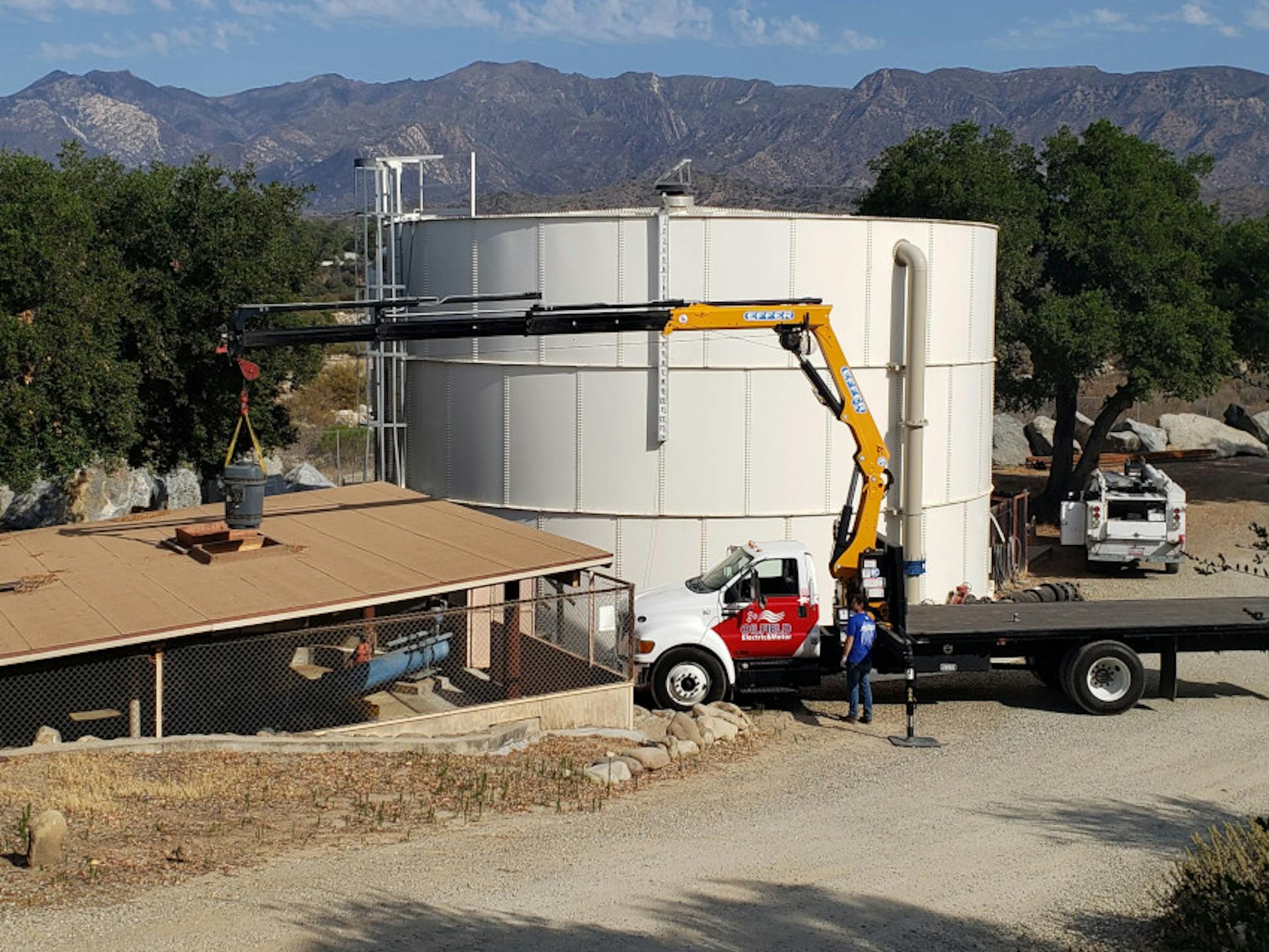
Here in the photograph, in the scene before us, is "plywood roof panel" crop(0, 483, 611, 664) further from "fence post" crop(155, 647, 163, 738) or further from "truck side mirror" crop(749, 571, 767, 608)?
"truck side mirror" crop(749, 571, 767, 608)

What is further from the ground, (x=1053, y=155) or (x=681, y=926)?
(x=1053, y=155)

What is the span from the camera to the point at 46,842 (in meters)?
11.5

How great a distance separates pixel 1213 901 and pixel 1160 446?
41633 millimetres

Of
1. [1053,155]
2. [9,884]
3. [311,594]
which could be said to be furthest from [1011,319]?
[9,884]

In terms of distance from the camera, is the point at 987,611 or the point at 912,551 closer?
the point at 987,611

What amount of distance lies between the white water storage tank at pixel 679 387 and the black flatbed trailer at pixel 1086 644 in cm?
548

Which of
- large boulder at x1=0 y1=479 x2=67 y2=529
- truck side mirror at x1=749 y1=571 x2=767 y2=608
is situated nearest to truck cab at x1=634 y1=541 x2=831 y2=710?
truck side mirror at x1=749 y1=571 x2=767 y2=608

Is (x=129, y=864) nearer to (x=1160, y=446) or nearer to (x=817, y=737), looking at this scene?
(x=817, y=737)

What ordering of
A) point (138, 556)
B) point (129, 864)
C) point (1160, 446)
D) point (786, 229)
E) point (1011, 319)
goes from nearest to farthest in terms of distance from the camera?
point (129, 864), point (138, 556), point (786, 229), point (1011, 319), point (1160, 446)

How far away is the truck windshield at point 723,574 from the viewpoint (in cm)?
1953

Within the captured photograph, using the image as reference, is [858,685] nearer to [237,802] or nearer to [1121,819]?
[1121,819]

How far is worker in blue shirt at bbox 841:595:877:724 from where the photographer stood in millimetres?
18297

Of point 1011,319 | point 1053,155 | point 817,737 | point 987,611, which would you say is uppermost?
point 1053,155

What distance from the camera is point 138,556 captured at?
62.8ft
